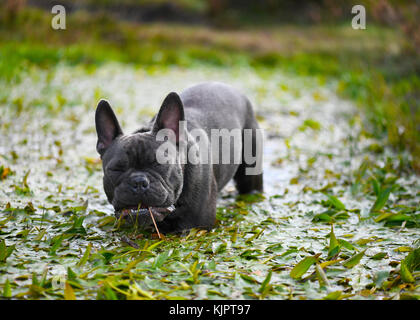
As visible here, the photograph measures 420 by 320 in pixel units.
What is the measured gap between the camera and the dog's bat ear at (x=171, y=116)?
11.1ft

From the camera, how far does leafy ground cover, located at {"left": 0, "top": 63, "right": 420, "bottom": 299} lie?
2752mm

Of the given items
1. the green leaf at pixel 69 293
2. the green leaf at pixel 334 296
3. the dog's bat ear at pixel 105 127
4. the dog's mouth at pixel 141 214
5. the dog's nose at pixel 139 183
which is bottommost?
the green leaf at pixel 334 296

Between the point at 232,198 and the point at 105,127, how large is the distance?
1.52m

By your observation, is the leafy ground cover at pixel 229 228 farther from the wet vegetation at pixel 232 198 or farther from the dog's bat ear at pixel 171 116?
the dog's bat ear at pixel 171 116

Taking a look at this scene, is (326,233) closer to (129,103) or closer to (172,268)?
(172,268)

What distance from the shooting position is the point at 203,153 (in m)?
3.68

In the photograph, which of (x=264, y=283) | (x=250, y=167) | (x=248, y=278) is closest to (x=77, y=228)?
(x=248, y=278)

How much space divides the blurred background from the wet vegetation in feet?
0.21

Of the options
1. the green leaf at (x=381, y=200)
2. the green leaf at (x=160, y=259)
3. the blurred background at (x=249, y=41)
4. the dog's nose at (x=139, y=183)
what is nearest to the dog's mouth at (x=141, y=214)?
the dog's nose at (x=139, y=183)

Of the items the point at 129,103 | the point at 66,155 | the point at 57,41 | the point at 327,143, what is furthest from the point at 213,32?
the point at 66,155

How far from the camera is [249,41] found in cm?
1448

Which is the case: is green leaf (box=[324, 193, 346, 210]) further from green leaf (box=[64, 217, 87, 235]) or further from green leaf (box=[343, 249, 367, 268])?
green leaf (box=[64, 217, 87, 235])

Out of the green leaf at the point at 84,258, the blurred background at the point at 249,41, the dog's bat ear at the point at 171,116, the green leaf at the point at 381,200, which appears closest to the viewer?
the green leaf at the point at 84,258
